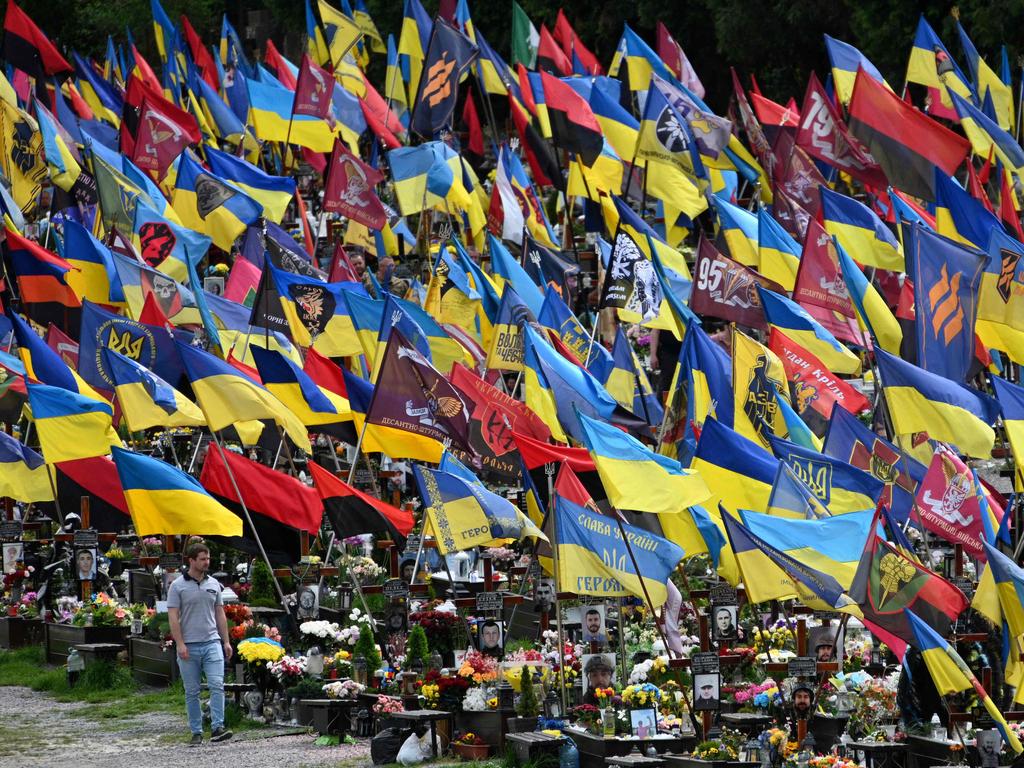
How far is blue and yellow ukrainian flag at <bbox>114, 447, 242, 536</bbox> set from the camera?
20250 mm

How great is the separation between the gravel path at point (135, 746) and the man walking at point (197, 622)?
62cm

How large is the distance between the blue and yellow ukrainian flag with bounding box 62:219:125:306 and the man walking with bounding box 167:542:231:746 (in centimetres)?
1069

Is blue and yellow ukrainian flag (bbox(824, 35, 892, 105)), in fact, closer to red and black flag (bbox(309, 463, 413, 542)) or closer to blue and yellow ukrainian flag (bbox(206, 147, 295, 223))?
blue and yellow ukrainian flag (bbox(206, 147, 295, 223))

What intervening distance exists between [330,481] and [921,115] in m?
9.98

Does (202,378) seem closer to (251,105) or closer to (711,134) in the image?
(711,134)

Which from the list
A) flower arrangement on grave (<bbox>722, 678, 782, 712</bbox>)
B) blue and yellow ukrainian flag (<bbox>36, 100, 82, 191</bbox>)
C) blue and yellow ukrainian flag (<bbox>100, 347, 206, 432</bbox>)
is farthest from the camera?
blue and yellow ukrainian flag (<bbox>36, 100, 82, 191</bbox>)

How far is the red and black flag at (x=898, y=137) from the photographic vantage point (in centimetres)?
2748

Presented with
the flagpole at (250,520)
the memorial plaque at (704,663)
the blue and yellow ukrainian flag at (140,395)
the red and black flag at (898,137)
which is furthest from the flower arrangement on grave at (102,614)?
the red and black flag at (898,137)

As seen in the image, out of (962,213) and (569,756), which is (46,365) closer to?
(569,756)

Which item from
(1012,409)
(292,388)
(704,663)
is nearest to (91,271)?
(292,388)

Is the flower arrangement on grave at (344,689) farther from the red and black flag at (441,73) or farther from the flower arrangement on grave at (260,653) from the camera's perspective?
the red and black flag at (441,73)

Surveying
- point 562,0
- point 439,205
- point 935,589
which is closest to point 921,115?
point 439,205

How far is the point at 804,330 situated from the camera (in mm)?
25016

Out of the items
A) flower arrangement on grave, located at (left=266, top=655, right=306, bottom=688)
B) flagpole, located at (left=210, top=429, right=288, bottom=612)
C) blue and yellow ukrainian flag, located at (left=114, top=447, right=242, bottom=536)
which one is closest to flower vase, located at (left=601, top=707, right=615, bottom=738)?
flower arrangement on grave, located at (left=266, top=655, right=306, bottom=688)
